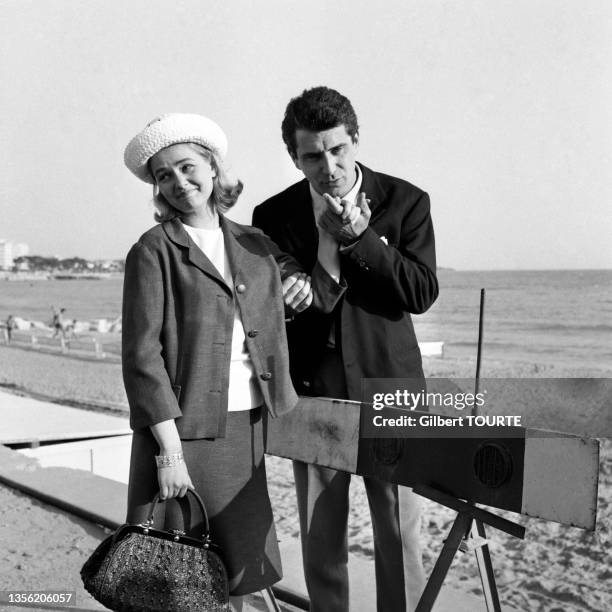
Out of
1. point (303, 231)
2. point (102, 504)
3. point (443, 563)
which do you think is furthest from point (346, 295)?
point (102, 504)

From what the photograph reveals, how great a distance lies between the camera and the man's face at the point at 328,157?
5.29 ft

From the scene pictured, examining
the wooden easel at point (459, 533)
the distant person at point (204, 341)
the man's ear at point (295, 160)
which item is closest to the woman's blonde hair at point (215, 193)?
the distant person at point (204, 341)

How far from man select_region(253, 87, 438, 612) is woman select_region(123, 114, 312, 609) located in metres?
0.15

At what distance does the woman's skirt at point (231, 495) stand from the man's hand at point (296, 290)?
10.8 inches

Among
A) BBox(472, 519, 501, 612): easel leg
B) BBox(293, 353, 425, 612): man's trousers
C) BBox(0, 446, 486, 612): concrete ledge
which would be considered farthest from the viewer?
BBox(0, 446, 486, 612): concrete ledge

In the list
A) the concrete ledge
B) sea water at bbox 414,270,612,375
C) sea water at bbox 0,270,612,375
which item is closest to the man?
the concrete ledge

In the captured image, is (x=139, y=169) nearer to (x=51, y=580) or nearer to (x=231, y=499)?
(x=231, y=499)

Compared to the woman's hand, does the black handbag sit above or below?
below

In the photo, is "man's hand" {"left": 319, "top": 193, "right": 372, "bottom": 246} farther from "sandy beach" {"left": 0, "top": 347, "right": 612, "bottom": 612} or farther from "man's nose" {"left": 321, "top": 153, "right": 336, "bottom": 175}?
"sandy beach" {"left": 0, "top": 347, "right": 612, "bottom": 612}

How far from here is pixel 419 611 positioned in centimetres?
145

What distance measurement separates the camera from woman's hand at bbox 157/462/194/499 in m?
1.47

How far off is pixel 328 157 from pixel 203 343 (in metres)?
0.52

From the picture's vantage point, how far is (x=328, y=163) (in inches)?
63.8

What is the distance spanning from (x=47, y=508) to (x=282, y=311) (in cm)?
268
